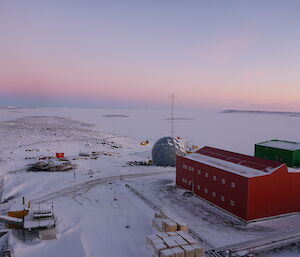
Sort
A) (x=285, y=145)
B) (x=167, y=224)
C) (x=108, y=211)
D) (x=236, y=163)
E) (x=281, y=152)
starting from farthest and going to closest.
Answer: (x=285, y=145)
(x=281, y=152)
(x=236, y=163)
(x=108, y=211)
(x=167, y=224)

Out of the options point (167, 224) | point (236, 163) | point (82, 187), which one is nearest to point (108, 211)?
point (167, 224)

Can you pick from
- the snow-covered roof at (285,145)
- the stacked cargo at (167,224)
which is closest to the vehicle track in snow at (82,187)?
the stacked cargo at (167,224)

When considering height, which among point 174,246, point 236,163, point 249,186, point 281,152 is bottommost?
point 174,246

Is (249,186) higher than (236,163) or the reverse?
the reverse

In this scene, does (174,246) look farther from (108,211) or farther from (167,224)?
(108,211)

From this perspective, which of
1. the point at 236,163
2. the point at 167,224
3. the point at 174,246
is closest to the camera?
the point at 174,246

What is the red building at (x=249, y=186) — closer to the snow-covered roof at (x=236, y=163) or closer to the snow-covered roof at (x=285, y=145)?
the snow-covered roof at (x=236, y=163)

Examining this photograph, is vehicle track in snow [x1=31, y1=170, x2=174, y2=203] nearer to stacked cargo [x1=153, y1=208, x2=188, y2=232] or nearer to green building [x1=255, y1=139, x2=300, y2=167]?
stacked cargo [x1=153, y1=208, x2=188, y2=232]

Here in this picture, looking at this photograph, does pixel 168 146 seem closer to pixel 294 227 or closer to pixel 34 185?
pixel 34 185
